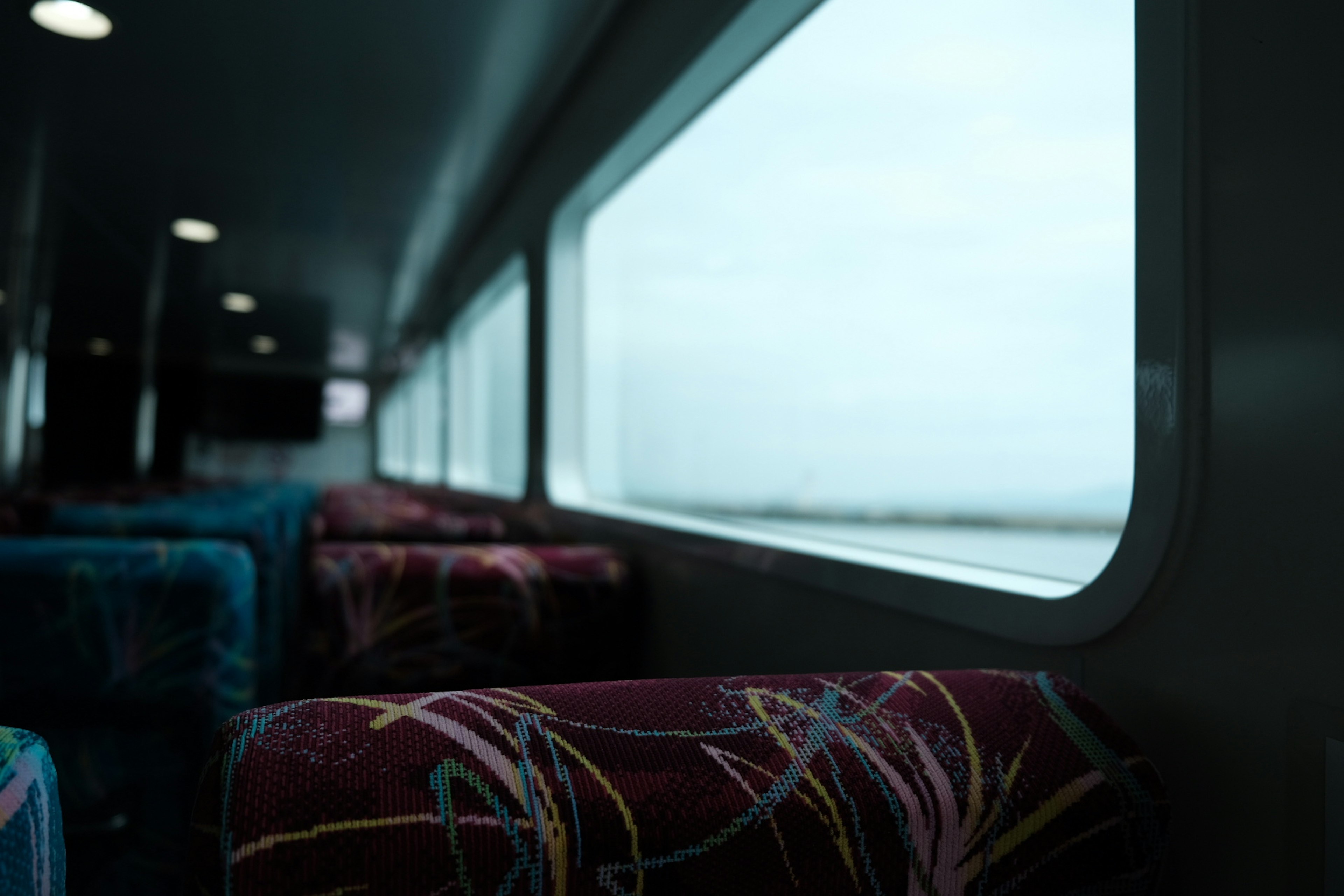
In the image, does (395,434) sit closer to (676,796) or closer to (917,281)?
(917,281)

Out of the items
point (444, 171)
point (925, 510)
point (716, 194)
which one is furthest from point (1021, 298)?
point (444, 171)

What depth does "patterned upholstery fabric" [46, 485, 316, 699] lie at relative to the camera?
1763mm

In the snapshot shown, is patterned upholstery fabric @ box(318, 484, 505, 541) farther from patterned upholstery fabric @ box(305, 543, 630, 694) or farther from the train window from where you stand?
the train window

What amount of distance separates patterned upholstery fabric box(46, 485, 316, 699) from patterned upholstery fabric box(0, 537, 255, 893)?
0.32 metres

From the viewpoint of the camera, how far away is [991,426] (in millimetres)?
1357

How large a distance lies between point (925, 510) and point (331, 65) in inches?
78.4

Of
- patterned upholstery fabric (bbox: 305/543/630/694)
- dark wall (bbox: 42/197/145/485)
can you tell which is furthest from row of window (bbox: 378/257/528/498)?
dark wall (bbox: 42/197/145/485)

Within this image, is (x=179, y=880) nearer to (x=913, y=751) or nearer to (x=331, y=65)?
(x=913, y=751)

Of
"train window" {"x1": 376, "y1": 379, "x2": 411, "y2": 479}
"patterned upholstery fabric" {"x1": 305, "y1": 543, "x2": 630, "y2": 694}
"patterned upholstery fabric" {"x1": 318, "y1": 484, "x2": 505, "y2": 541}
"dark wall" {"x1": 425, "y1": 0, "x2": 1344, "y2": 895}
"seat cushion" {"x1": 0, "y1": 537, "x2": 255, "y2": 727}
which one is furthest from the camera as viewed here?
"train window" {"x1": 376, "y1": 379, "x2": 411, "y2": 479}

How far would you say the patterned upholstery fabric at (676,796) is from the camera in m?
0.41

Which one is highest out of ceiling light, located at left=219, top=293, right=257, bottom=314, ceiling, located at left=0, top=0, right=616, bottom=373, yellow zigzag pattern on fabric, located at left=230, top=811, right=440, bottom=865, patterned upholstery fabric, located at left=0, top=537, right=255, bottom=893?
ceiling, located at left=0, top=0, right=616, bottom=373

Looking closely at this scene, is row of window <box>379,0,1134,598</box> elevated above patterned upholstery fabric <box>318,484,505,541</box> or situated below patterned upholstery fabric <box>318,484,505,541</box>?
above

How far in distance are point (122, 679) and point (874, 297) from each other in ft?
4.49

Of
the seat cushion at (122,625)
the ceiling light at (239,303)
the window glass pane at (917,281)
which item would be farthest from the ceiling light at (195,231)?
the seat cushion at (122,625)
